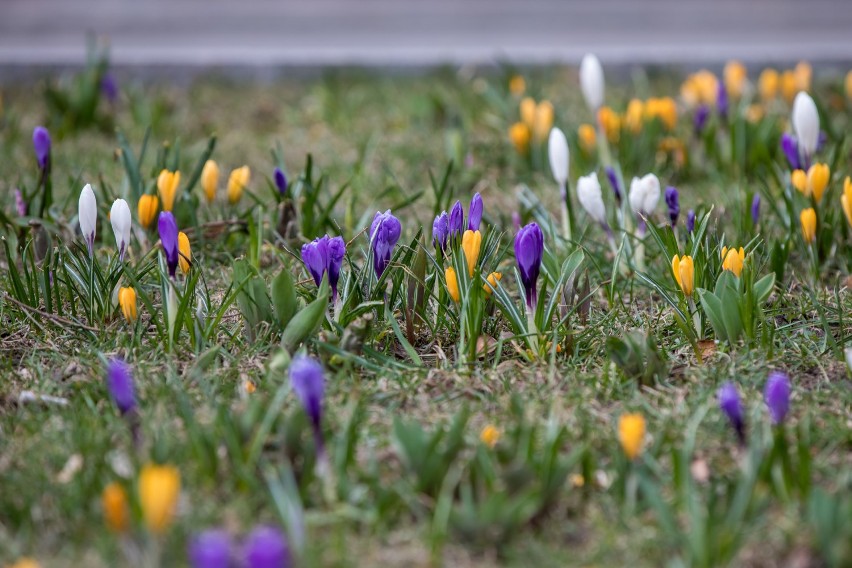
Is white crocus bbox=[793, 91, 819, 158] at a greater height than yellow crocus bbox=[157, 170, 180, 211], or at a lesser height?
greater

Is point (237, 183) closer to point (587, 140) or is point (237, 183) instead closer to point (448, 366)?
point (448, 366)

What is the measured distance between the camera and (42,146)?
9.53ft

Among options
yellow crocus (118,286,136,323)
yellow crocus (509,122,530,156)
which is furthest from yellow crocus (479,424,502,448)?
yellow crocus (509,122,530,156)

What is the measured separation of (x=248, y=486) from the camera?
1.77 m

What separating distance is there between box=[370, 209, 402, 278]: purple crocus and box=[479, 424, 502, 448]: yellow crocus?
1.84 feet

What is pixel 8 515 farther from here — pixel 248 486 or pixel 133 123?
pixel 133 123

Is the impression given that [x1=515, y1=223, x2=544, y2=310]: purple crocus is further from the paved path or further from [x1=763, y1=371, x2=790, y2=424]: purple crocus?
the paved path

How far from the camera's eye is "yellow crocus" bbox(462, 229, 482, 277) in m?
2.22

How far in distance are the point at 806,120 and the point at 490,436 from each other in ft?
5.03

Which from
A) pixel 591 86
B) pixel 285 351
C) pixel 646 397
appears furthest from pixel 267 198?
pixel 646 397

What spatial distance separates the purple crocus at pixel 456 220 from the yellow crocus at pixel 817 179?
1042 millimetres

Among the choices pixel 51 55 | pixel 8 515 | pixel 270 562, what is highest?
pixel 51 55

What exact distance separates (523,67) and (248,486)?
3.49 meters

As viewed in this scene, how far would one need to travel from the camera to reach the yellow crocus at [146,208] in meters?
2.74
